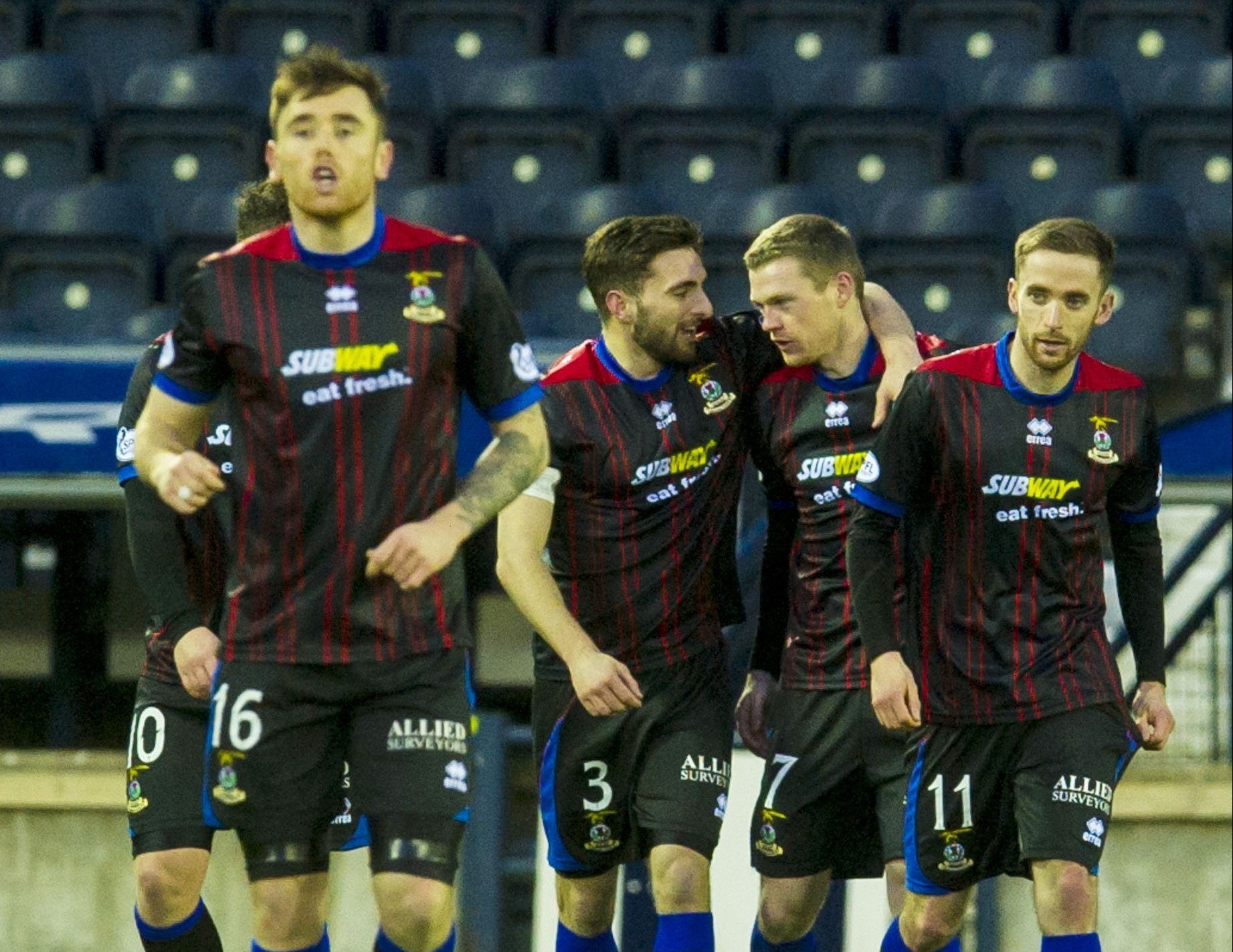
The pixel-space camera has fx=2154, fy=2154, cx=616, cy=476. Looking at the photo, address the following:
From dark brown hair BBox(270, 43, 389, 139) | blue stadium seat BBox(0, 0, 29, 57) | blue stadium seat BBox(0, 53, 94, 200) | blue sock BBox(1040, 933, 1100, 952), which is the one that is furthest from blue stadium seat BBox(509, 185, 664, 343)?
dark brown hair BBox(270, 43, 389, 139)

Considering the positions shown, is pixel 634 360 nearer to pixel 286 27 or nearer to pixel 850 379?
pixel 850 379

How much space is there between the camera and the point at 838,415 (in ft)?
16.1

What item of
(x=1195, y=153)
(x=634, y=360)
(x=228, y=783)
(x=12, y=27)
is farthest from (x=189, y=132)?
(x=228, y=783)

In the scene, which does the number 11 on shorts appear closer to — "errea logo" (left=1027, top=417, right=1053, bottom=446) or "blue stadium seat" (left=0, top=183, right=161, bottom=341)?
"errea logo" (left=1027, top=417, right=1053, bottom=446)

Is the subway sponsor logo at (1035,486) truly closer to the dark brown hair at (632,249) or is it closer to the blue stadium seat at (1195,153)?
the dark brown hair at (632,249)

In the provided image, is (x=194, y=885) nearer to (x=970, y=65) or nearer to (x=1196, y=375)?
(x=1196, y=375)

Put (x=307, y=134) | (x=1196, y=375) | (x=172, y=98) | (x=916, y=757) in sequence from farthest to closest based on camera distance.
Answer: (x=172, y=98), (x=1196, y=375), (x=916, y=757), (x=307, y=134)

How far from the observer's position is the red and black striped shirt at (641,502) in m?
4.89

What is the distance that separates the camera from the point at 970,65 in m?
9.88

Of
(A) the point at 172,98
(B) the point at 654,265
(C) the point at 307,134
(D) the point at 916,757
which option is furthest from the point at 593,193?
(C) the point at 307,134

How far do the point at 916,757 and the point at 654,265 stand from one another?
124 centimetres

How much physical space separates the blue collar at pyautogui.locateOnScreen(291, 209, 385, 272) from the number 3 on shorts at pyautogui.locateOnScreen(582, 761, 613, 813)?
1.60 metres

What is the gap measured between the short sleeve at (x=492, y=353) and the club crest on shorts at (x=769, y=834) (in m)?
1.50

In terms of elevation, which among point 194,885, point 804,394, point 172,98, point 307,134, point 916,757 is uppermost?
point 172,98
